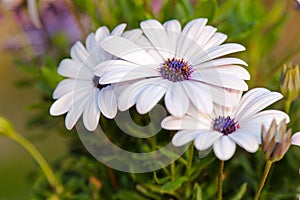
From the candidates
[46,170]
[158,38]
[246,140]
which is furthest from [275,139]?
[46,170]

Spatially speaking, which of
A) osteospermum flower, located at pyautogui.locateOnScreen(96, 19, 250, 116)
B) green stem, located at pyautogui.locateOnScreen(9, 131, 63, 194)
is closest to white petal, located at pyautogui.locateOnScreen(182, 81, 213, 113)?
osteospermum flower, located at pyautogui.locateOnScreen(96, 19, 250, 116)

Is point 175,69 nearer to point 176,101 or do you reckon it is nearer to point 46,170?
point 176,101

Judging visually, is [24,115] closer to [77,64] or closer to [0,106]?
[0,106]

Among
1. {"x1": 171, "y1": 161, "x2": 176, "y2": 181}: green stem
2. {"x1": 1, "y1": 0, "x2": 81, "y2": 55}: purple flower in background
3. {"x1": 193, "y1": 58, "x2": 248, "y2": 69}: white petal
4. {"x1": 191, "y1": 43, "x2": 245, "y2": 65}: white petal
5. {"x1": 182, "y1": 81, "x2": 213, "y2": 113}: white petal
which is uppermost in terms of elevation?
{"x1": 1, "y1": 0, "x2": 81, "y2": 55}: purple flower in background

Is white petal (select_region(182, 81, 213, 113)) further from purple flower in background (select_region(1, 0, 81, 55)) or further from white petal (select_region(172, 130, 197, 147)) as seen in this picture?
purple flower in background (select_region(1, 0, 81, 55))

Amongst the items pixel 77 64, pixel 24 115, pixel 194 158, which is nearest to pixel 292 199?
pixel 194 158
